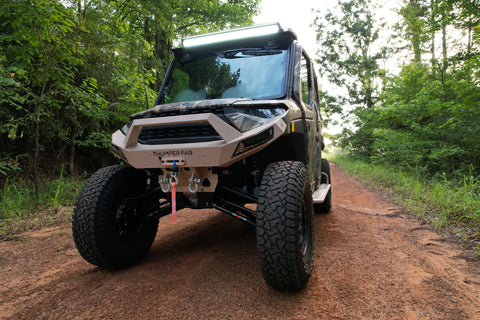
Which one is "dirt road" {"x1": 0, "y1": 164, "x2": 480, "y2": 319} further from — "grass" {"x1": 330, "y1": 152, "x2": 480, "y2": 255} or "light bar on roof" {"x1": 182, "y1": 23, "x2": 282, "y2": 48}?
"light bar on roof" {"x1": 182, "y1": 23, "x2": 282, "y2": 48}

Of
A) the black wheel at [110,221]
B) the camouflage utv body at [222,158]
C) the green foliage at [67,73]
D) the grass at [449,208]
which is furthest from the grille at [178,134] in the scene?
the grass at [449,208]

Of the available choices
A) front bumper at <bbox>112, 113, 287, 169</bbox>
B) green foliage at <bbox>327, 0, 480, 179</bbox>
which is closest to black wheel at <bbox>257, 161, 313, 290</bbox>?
front bumper at <bbox>112, 113, 287, 169</bbox>

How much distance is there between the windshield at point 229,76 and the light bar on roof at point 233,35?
16 cm

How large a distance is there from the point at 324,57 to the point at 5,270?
21.5 meters

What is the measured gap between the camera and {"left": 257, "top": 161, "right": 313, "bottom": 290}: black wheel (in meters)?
1.91

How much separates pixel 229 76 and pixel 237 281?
2019 mm

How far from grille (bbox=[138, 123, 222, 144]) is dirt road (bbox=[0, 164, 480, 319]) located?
1.17 m

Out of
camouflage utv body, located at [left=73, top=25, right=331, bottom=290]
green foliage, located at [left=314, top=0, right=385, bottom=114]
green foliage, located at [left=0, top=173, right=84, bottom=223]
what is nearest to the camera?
camouflage utv body, located at [left=73, top=25, right=331, bottom=290]

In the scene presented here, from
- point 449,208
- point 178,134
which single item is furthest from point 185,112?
point 449,208

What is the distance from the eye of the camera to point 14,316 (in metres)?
1.95

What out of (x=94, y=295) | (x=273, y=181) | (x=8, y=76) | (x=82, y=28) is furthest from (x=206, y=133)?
(x=82, y=28)

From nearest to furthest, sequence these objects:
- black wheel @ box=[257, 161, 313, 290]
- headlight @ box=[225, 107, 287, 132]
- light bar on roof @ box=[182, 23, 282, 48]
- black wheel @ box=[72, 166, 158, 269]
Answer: black wheel @ box=[257, 161, 313, 290] < headlight @ box=[225, 107, 287, 132] < black wheel @ box=[72, 166, 158, 269] < light bar on roof @ box=[182, 23, 282, 48]

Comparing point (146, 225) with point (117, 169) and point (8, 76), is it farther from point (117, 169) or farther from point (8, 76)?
point (8, 76)

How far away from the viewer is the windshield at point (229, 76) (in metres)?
2.84
